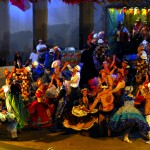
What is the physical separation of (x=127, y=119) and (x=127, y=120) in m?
0.02

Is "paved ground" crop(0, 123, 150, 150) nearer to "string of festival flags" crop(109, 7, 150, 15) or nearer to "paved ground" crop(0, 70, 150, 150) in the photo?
"paved ground" crop(0, 70, 150, 150)

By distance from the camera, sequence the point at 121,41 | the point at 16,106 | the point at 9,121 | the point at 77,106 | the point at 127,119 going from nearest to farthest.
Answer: the point at 127,119 → the point at 9,121 → the point at 16,106 → the point at 77,106 → the point at 121,41

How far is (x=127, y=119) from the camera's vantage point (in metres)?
9.26

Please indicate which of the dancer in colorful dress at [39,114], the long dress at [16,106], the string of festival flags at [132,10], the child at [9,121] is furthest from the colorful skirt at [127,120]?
the string of festival flags at [132,10]

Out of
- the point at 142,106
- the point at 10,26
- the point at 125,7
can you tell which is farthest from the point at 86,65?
the point at 125,7

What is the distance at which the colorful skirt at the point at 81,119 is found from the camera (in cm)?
999

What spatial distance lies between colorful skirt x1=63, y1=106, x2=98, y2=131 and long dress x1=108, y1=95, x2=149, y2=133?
0.63 metres

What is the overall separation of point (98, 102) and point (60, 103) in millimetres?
1241

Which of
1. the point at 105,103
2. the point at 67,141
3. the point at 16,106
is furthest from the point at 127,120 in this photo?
the point at 16,106

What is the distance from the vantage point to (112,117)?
31.5 ft

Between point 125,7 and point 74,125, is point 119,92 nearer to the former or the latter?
point 74,125

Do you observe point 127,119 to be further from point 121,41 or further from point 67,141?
point 121,41

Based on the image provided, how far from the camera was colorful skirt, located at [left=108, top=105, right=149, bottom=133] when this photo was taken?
9266mm

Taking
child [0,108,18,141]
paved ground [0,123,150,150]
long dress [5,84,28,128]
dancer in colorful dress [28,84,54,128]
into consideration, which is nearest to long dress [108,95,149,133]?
paved ground [0,123,150,150]
